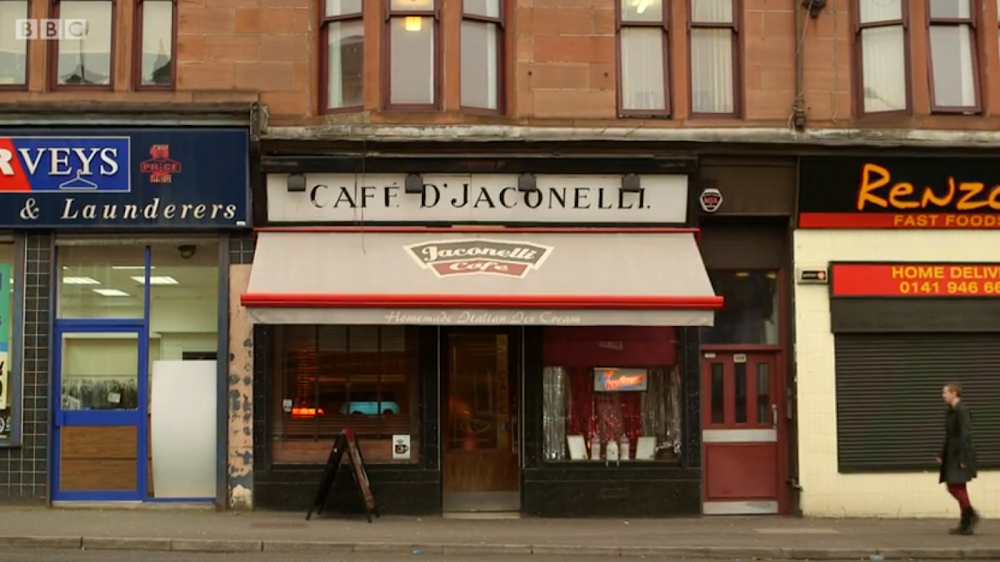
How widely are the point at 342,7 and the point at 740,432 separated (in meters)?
7.68

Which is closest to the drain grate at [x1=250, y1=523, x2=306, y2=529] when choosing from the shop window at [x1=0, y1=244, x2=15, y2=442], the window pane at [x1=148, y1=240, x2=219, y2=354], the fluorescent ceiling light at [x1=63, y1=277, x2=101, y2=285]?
the window pane at [x1=148, y1=240, x2=219, y2=354]

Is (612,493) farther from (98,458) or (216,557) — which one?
(98,458)

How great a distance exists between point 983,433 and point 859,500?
1.89 m

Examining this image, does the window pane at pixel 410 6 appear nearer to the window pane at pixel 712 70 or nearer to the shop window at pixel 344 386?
the window pane at pixel 712 70

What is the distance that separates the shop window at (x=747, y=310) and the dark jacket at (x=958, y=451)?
286 cm

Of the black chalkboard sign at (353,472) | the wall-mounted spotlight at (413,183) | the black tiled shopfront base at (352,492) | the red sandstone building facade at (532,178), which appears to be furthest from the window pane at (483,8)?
the black tiled shopfront base at (352,492)

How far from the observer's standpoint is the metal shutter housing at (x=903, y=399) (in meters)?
15.4

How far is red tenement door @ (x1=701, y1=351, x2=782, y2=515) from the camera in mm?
15641

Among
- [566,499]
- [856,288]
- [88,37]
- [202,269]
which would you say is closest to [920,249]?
[856,288]

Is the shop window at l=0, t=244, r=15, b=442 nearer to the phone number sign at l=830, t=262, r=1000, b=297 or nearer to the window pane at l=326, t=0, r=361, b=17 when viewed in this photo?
the window pane at l=326, t=0, r=361, b=17

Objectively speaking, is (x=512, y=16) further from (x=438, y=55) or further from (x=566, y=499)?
(x=566, y=499)

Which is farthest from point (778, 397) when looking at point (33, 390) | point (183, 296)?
point (33, 390)

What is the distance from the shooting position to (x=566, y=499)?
15.1m

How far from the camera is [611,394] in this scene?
15.5 meters
